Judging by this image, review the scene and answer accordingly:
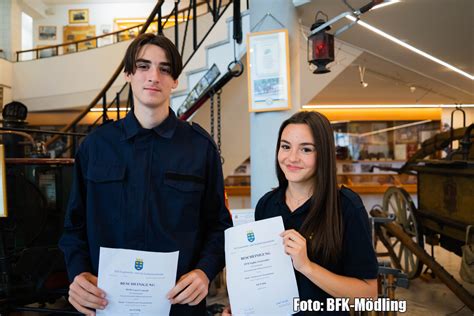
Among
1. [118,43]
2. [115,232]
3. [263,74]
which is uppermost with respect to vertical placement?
[118,43]

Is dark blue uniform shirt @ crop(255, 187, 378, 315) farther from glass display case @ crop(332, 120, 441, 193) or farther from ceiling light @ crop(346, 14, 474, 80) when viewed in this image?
glass display case @ crop(332, 120, 441, 193)

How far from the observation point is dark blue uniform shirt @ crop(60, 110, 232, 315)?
120 cm

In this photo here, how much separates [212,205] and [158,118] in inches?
13.0

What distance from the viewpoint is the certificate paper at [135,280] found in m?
1.07

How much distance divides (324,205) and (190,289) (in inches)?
17.3

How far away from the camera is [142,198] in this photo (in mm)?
1205

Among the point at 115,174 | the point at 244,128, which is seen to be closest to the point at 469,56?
the point at 244,128

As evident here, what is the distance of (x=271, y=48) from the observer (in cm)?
286

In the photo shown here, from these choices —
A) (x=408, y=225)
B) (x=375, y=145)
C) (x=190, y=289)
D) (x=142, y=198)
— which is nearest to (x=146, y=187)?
(x=142, y=198)

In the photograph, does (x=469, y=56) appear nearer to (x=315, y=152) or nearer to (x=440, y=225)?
(x=440, y=225)

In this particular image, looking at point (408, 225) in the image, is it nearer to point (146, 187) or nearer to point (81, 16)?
point (146, 187)

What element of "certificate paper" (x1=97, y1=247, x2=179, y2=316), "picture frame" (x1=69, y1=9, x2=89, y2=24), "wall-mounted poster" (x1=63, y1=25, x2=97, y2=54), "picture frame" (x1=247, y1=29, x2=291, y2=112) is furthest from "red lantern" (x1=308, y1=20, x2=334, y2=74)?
"picture frame" (x1=69, y1=9, x2=89, y2=24)

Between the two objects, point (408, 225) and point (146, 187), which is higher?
point (146, 187)

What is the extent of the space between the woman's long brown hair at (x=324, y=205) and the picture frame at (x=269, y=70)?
5.60 ft
